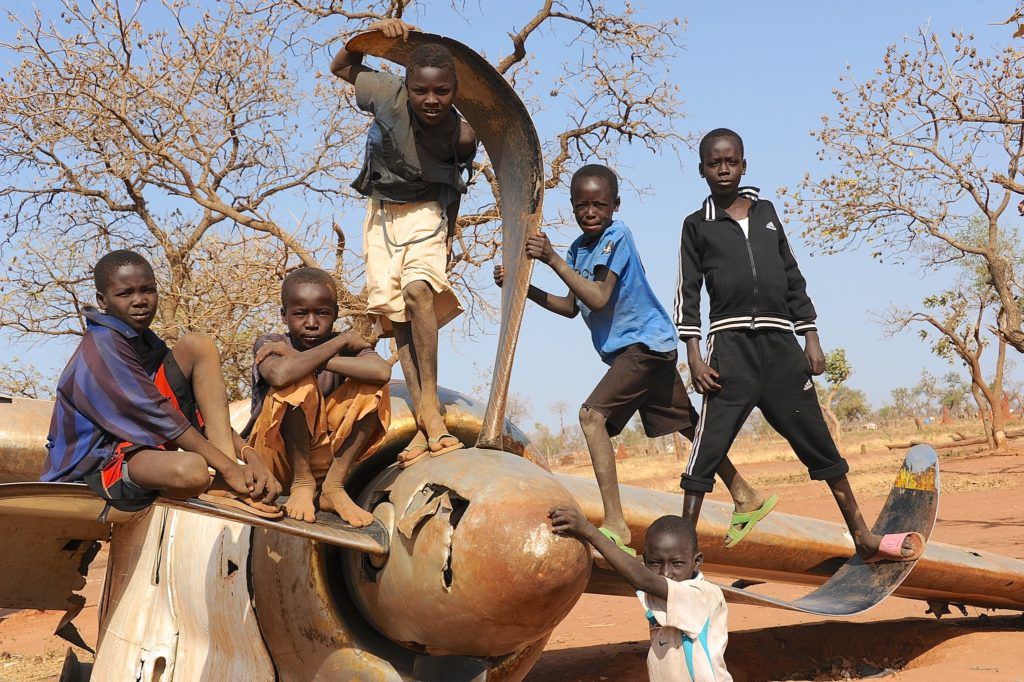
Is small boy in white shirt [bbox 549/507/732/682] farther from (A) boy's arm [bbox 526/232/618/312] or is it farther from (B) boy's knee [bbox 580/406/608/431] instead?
(A) boy's arm [bbox 526/232/618/312]

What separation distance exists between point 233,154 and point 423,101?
15.9 metres

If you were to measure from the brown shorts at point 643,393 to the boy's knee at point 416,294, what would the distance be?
941 millimetres

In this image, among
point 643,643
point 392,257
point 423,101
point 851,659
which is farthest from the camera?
point 643,643

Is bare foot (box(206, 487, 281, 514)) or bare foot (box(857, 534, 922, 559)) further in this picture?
bare foot (box(857, 534, 922, 559))

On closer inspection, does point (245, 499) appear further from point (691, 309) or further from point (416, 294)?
point (691, 309)

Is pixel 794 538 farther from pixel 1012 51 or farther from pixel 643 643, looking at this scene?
pixel 1012 51

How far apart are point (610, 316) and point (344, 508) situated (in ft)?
5.76

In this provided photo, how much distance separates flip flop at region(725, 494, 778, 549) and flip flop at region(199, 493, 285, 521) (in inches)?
106

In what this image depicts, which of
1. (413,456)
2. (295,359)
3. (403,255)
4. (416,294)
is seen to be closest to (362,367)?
(295,359)

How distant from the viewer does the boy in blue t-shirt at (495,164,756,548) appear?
504 centimetres

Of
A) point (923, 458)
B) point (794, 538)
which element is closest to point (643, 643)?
point (794, 538)

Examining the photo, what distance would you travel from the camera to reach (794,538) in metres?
6.89

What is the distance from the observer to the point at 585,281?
5000 millimetres

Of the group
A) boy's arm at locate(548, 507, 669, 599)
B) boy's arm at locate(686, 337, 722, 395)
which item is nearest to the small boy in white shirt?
boy's arm at locate(548, 507, 669, 599)
